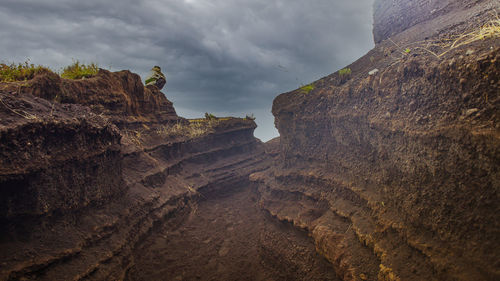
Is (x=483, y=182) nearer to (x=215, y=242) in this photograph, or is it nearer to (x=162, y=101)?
(x=215, y=242)

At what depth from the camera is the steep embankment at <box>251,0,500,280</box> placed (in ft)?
9.00

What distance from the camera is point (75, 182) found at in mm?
4809

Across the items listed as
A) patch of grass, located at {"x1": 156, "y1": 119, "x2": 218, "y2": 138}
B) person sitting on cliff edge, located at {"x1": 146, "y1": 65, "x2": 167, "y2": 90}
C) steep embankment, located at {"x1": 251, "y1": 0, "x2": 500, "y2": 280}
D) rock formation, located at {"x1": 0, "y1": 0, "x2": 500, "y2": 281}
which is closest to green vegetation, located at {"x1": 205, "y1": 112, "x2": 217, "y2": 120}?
patch of grass, located at {"x1": 156, "y1": 119, "x2": 218, "y2": 138}

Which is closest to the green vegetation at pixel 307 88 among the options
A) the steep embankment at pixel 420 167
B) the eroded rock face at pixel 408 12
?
the steep embankment at pixel 420 167

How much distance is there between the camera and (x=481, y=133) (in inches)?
108

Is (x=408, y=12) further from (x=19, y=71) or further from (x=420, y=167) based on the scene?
(x=19, y=71)

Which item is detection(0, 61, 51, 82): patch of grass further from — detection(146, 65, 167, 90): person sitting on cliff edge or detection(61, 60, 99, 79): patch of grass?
detection(146, 65, 167, 90): person sitting on cliff edge

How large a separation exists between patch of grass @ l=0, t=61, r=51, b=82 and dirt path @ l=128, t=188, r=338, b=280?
523 centimetres

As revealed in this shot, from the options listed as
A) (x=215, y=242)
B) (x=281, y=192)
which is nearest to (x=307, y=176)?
(x=281, y=192)

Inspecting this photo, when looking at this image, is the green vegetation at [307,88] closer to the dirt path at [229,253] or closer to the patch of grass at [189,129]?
the dirt path at [229,253]

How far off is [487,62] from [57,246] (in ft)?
22.5

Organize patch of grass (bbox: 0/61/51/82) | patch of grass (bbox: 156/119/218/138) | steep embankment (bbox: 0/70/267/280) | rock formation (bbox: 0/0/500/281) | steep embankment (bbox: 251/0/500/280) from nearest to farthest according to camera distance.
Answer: steep embankment (bbox: 251/0/500/280) → rock formation (bbox: 0/0/500/281) → steep embankment (bbox: 0/70/267/280) → patch of grass (bbox: 0/61/51/82) → patch of grass (bbox: 156/119/218/138)

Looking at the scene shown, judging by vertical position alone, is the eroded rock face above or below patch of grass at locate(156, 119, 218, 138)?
above

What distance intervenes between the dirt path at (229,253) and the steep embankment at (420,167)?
25.0 inches
